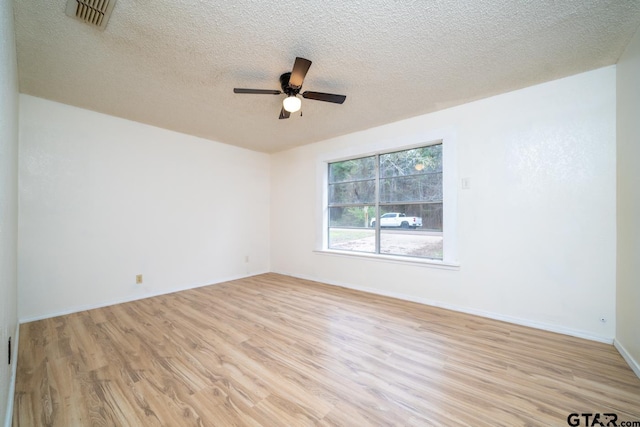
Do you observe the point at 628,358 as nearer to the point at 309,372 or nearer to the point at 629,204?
the point at 629,204

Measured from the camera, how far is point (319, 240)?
4.49 meters

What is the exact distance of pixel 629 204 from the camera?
2.00 m

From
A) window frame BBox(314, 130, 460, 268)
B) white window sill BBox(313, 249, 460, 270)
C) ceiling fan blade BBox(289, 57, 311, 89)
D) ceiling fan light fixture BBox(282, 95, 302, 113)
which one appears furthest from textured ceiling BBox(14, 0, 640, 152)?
white window sill BBox(313, 249, 460, 270)

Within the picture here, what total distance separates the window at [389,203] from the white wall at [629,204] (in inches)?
59.5

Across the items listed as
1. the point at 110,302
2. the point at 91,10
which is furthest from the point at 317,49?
the point at 110,302

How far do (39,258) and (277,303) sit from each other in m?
2.79

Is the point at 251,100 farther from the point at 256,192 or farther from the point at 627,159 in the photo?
the point at 627,159

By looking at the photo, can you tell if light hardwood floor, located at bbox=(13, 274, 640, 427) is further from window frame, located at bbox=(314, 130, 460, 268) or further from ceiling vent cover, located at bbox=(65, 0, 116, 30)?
ceiling vent cover, located at bbox=(65, 0, 116, 30)

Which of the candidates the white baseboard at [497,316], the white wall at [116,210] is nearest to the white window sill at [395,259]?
the white baseboard at [497,316]

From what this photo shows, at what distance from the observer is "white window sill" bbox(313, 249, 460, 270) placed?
3111 mm

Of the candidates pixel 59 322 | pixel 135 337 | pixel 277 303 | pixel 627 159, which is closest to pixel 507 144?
pixel 627 159

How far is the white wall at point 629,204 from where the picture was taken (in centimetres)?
185

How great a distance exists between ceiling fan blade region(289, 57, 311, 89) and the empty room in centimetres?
3

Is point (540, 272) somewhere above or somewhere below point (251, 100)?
below
